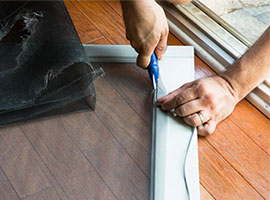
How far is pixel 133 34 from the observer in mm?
973

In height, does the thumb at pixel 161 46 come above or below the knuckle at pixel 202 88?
above

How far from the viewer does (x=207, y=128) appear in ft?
3.29

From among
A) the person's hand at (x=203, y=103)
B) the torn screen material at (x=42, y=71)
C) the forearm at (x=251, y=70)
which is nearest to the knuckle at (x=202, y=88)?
the person's hand at (x=203, y=103)

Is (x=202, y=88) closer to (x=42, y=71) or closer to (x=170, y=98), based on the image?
(x=170, y=98)

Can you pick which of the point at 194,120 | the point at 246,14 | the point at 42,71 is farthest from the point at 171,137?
the point at 246,14

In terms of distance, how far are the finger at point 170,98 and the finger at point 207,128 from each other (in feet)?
0.39

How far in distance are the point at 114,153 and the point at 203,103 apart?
327 mm

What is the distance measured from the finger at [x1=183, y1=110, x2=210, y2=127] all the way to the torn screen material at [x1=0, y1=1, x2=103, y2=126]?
1.04 ft

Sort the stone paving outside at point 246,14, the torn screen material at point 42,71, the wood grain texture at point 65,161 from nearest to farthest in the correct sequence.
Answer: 1. the wood grain texture at point 65,161
2. the torn screen material at point 42,71
3. the stone paving outside at point 246,14

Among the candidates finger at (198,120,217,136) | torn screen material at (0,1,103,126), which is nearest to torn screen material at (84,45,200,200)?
finger at (198,120,217,136)

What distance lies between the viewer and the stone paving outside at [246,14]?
1.39 m

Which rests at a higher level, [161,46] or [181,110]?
[161,46]

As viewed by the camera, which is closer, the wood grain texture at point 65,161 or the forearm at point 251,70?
the wood grain texture at point 65,161

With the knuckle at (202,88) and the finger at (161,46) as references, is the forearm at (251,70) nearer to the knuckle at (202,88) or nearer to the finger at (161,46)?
the knuckle at (202,88)
